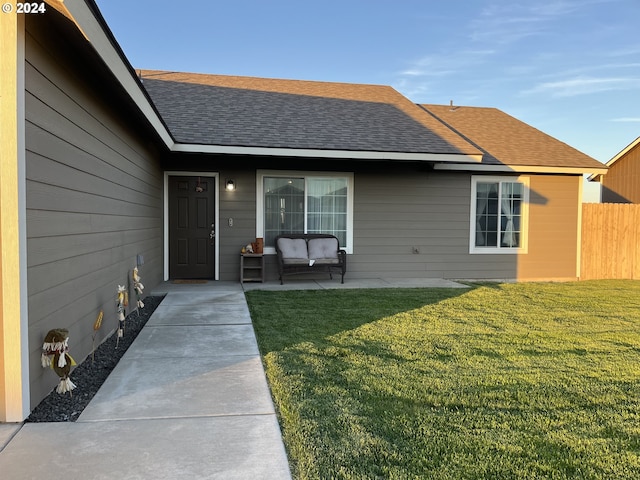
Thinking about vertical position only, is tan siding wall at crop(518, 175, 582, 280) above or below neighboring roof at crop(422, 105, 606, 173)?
below

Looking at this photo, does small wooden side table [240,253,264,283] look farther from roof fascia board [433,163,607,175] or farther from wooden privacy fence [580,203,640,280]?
wooden privacy fence [580,203,640,280]

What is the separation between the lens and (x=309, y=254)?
823 cm

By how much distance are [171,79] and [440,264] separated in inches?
268

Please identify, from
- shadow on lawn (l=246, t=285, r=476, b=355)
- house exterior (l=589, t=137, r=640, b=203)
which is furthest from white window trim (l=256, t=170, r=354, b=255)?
house exterior (l=589, t=137, r=640, b=203)

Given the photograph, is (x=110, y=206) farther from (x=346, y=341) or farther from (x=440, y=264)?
(x=440, y=264)

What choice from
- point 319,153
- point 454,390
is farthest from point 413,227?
point 454,390

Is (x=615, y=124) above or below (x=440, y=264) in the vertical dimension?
above

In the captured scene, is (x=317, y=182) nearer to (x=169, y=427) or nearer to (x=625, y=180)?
(x=169, y=427)

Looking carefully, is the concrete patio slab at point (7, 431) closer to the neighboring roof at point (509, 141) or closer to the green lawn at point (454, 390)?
the green lawn at point (454, 390)

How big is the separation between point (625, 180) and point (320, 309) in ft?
55.3

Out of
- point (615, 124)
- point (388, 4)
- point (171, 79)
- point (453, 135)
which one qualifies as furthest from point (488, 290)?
point (615, 124)

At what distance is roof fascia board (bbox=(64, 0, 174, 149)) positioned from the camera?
250 centimetres

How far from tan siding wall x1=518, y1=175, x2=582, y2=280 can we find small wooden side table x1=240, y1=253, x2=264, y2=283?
5.27 metres

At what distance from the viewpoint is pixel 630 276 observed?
31.4 feet
